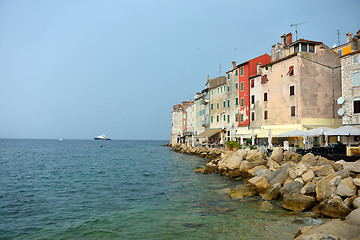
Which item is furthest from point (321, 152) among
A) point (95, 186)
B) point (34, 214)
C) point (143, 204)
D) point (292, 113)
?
point (34, 214)

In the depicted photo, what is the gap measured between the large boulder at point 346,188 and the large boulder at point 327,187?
0.36 metres

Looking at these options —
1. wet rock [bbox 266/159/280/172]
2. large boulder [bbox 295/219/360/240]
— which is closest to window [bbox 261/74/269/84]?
wet rock [bbox 266/159/280/172]

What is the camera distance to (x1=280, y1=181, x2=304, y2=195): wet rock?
14.6m

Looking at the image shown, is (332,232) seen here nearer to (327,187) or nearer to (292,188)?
(327,187)

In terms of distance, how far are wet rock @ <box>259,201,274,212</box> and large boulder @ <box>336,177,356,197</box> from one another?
3171mm

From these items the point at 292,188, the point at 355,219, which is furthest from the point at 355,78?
the point at 355,219

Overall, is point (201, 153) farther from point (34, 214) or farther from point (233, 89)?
point (34, 214)

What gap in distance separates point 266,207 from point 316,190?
8.65 ft

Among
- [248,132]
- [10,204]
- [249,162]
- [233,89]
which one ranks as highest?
[233,89]

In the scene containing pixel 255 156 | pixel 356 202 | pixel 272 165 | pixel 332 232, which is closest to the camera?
pixel 332 232

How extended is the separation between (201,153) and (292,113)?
810 inches

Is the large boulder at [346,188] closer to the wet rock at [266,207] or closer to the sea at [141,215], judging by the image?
the sea at [141,215]

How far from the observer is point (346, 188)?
12.1 metres

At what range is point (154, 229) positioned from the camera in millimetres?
11156
